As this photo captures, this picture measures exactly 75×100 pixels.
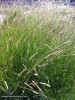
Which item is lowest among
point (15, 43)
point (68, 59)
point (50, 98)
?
point (50, 98)

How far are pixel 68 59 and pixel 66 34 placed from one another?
39 cm

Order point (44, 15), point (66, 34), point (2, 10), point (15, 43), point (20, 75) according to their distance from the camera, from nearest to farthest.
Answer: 1. point (20, 75)
2. point (15, 43)
3. point (66, 34)
4. point (44, 15)
5. point (2, 10)

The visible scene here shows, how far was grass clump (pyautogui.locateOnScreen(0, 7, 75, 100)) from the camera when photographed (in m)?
2.85

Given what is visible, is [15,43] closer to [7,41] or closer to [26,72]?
[7,41]

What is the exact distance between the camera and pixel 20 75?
2781mm

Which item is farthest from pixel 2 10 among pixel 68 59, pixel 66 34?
pixel 68 59

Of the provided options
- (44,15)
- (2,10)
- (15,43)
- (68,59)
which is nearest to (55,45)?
(68,59)

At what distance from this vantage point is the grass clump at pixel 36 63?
2852 mm

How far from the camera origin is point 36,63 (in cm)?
283

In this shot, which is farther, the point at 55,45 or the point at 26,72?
the point at 55,45

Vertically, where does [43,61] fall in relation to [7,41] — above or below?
below

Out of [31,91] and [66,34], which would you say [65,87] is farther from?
[66,34]

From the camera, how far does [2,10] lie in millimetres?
4766

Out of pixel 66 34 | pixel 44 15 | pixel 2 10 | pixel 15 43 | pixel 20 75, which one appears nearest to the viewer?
pixel 20 75
